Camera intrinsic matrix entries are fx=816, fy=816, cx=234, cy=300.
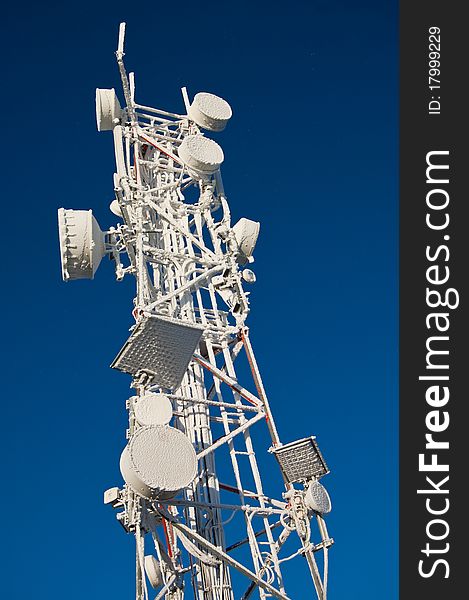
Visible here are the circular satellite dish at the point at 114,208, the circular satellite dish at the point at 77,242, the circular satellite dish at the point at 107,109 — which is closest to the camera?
the circular satellite dish at the point at 77,242

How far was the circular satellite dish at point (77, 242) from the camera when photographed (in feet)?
63.7

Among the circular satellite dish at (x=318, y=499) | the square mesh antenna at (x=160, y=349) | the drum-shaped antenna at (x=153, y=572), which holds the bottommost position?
the drum-shaped antenna at (x=153, y=572)

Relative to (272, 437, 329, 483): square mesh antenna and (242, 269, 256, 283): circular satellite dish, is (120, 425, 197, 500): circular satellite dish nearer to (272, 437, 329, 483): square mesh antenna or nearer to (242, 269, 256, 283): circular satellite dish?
(272, 437, 329, 483): square mesh antenna

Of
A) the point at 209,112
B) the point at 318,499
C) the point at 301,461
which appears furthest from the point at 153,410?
the point at 209,112

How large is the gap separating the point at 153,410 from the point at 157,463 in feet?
4.36

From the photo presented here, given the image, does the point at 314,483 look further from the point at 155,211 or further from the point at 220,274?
the point at 155,211

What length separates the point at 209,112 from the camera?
78.9ft

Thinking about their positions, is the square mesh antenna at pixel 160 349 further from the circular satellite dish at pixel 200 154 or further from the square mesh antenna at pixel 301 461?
the circular satellite dish at pixel 200 154

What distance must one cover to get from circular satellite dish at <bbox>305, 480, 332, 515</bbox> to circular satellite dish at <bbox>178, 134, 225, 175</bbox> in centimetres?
898

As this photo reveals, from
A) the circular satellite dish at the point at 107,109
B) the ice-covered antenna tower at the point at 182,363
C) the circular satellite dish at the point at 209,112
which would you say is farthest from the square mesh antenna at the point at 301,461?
the circular satellite dish at the point at 107,109

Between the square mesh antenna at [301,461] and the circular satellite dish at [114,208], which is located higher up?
the circular satellite dish at [114,208]

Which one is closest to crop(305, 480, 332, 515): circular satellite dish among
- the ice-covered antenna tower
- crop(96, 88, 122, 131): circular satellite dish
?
the ice-covered antenna tower

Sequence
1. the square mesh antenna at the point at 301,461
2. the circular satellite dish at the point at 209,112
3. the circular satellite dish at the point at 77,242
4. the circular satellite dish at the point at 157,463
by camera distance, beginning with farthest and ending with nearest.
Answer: the circular satellite dish at the point at 209,112, the circular satellite dish at the point at 77,242, the square mesh antenna at the point at 301,461, the circular satellite dish at the point at 157,463

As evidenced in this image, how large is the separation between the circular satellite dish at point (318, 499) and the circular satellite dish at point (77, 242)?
7.38m
